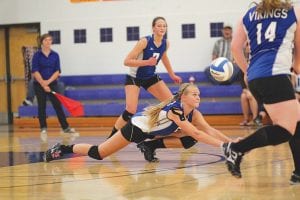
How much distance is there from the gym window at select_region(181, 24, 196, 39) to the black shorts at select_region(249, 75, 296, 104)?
9.65 meters

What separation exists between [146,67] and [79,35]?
7159mm

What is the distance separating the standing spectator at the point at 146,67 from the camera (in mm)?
7492

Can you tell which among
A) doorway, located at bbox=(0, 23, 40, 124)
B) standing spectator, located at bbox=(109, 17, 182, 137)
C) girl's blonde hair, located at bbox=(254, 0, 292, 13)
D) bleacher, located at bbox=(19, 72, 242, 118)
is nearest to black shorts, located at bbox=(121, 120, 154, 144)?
girl's blonde hair, located at bbox=(254, 0, 292, 13)

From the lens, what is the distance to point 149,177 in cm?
510

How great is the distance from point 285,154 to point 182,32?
24.6 feet

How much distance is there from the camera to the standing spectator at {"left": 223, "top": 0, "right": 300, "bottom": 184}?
4266 mm

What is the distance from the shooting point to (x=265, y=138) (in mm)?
4340

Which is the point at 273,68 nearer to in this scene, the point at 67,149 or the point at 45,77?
the point at 67,149

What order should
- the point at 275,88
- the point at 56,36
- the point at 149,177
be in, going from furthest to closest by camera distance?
the point at 56,36 → the point at 149,177 → the point at 275,88

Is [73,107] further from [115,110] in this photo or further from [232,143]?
[232,143]

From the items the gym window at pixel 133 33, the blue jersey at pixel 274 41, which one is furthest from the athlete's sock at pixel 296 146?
the gym window at pixel 133 33

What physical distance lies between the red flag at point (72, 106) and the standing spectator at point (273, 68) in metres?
7.56

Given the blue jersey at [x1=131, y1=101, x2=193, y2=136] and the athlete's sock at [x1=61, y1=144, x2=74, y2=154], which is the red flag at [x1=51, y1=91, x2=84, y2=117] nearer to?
the athlete's sock at [x1=61, y1=144, x2=74, y2=154]

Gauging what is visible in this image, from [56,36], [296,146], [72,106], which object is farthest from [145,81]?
[56,36]
